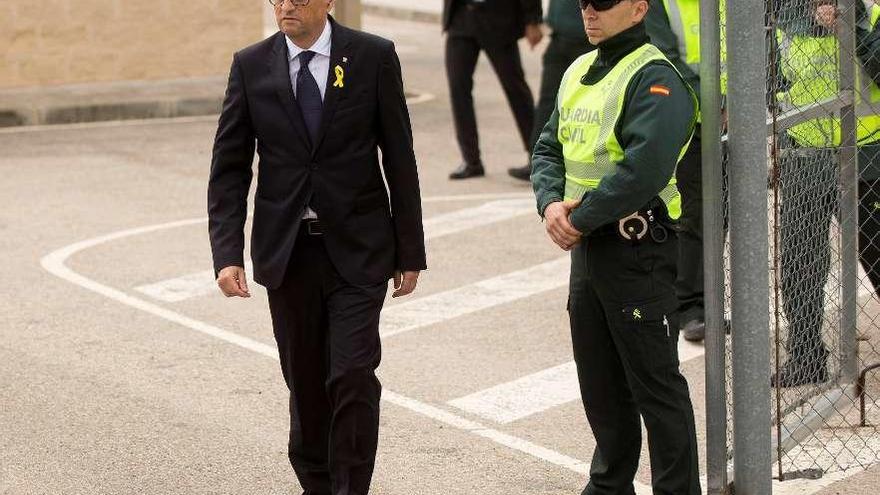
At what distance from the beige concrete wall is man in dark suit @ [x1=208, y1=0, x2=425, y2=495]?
37.5 ft

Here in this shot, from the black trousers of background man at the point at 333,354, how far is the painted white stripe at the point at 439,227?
351cm

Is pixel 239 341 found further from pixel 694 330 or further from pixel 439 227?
pixel 439 227

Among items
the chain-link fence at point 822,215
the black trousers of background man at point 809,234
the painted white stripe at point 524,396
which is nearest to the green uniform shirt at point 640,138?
the chain-link fence at point 822,215

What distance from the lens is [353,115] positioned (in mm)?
5637

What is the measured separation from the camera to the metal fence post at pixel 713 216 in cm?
528

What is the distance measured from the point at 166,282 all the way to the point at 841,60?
14.4 ft

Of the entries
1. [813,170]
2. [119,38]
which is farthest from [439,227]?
[119,38]

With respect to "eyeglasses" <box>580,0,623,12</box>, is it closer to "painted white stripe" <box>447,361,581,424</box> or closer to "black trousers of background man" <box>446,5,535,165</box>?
"painted white stripe" <box>447,361,581,424</box>

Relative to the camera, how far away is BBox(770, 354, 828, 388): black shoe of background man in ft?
22.7

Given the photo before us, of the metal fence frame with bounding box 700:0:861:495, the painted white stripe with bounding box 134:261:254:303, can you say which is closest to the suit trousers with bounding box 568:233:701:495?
the metal fence frame with bounding box 700:0:861:495

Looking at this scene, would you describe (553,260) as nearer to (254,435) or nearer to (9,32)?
(254,435)

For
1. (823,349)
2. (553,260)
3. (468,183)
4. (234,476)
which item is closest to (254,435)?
(234,476)

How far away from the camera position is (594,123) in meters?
5.37

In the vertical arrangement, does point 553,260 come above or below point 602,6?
below
